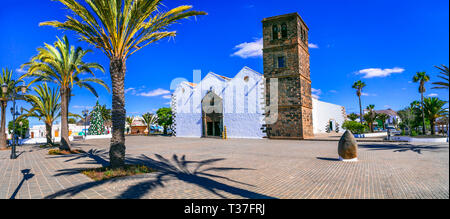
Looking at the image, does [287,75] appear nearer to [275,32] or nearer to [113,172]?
[275,32]

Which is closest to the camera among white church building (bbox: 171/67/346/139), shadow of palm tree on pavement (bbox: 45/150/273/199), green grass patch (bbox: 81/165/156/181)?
shadow of palm tree on pavement (bbox: 45/150/273/199)

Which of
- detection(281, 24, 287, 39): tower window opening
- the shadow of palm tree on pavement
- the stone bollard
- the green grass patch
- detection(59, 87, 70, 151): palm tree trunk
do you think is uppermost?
detection(281, 24, 287, 39): tower window opening

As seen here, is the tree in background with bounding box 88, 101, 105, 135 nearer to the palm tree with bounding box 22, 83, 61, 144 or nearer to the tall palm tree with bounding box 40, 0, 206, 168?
the palm tree with bounding box 22, 83, 61, 144

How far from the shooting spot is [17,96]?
18.2m

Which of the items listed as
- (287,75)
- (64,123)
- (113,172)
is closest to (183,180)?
(113,172)

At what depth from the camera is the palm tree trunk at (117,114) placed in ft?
26.6

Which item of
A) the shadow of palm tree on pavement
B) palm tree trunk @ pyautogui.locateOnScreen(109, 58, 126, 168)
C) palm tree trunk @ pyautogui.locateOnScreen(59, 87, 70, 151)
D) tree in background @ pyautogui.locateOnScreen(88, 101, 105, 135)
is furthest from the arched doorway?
tree in background @ pyautogui.locateOnScreen(88, 101, 105, 135)

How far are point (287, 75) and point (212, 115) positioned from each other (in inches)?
440

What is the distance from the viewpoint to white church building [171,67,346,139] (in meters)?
26.3

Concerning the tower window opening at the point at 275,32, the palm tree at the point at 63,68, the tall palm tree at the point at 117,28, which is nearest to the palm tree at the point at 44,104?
the palm tree at the point at 63,68
